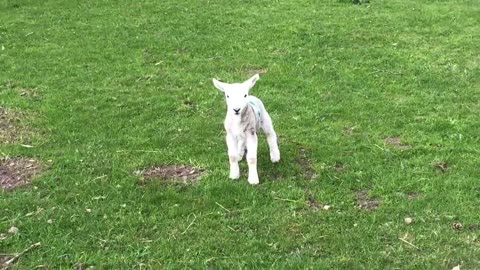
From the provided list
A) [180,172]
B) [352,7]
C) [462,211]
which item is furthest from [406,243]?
[352,7]

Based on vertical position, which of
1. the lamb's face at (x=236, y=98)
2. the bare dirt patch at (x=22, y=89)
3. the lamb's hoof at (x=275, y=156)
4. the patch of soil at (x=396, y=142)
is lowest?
the bare dirt patch at (x=22, y=89)

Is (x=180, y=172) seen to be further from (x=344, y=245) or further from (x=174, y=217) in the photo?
(x=344, y=245)

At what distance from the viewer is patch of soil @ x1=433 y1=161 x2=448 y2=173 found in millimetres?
8031

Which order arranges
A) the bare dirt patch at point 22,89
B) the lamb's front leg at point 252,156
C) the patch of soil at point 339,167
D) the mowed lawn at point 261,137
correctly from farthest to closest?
the bare dirt patch at point 22,89, the patch of soil at point 339,167, the lamb's front leg at point 252,156, the mowed lawn at point 261,137

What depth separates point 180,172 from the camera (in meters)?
8.22

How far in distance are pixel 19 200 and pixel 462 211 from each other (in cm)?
484

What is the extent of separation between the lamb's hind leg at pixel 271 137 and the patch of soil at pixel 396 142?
166cm

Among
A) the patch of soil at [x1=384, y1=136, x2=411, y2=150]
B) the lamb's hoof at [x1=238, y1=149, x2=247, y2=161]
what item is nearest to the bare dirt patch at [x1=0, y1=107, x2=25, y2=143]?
the lamb's hoof at [x1=238, y1=149, x2=247, y2=161]

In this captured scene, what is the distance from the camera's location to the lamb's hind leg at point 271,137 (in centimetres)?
800

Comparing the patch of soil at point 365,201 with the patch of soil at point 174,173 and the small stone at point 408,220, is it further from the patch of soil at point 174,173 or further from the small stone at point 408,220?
the patch of soil at point 174,173

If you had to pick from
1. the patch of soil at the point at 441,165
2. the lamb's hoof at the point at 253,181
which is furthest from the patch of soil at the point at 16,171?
the patch of soil at the point at 441,165

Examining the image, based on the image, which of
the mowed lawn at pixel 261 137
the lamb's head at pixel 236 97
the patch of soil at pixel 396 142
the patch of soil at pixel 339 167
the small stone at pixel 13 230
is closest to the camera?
the mowed lawn at pixel 261 137

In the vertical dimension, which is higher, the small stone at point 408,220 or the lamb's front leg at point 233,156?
the lamb's front leg at point 233,156

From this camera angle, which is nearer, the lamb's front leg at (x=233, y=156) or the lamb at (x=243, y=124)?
the lamb at (x=243, y=124)
